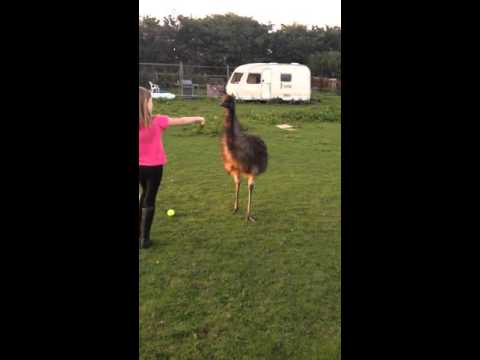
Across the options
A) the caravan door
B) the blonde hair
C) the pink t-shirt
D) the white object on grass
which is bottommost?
the pink t-shirt

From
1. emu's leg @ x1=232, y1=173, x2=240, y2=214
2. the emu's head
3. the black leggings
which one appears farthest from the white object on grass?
the black leggings

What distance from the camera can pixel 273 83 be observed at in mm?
17781

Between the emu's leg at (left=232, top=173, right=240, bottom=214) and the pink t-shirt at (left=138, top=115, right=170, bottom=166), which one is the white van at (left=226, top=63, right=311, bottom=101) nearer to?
the emu's leg at (left=232, top=173, right=240, bottom=214)

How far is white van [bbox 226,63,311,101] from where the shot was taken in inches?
696

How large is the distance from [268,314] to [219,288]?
1.65 ft

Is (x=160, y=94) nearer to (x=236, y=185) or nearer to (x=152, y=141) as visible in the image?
(x=236, y=185)

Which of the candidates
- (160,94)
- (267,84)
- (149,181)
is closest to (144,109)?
(149,181)

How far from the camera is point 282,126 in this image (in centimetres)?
1246

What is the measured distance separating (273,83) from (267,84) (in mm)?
248

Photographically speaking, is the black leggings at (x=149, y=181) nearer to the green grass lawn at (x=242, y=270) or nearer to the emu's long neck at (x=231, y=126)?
the green grass lawn at (x=242, y=270)

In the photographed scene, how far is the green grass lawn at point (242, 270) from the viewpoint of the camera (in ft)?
9.28

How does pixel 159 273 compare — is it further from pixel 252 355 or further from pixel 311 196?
pixel 311 196

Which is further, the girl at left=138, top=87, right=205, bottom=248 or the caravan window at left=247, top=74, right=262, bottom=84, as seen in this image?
the caravan window at left=247, top=74, right=262, bottom=84

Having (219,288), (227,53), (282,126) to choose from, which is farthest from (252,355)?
(227,53)
